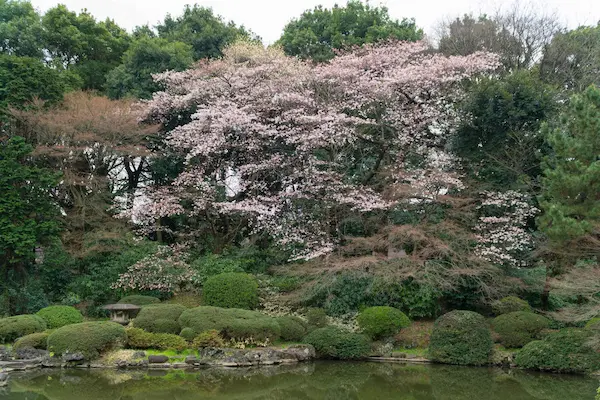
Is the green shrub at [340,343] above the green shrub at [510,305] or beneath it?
beneath

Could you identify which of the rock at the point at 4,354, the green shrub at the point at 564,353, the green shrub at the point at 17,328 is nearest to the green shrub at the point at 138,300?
the green shrub at the point at 17,328

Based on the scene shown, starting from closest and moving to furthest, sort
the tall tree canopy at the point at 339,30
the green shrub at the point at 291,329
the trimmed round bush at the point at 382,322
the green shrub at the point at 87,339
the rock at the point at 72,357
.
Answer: the rock at the point at 72,357
the green shrub at the point at 87,339
the trimmed round bush at the point at 382,322
the green shrub at the point at 291,329
the tall tree canopy at the point at 339,30

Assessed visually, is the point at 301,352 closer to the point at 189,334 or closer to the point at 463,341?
the point at 189,334

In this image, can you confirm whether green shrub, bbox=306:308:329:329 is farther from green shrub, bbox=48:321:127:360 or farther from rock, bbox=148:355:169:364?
green shrub, bbox=48:321:127:360

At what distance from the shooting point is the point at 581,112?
470 inches

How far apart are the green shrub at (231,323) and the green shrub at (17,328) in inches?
139

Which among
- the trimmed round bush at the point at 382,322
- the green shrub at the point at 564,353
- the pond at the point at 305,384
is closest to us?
the pond at the point at 305,384

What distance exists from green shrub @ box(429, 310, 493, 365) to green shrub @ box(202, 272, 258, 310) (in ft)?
16.4

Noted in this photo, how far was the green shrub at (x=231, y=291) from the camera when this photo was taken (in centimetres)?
1527

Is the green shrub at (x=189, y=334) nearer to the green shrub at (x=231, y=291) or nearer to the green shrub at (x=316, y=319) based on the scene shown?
the green shrub at (x=231, y=291)

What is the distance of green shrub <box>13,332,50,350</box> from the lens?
12.8m

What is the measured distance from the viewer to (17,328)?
13773mm

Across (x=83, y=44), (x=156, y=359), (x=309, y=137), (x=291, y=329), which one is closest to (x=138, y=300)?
(x=156, y=359)

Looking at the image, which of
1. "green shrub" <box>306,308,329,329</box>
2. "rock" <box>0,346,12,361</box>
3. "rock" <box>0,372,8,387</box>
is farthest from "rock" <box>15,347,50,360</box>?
"green shrub" <box>306,308,329,329</box>
